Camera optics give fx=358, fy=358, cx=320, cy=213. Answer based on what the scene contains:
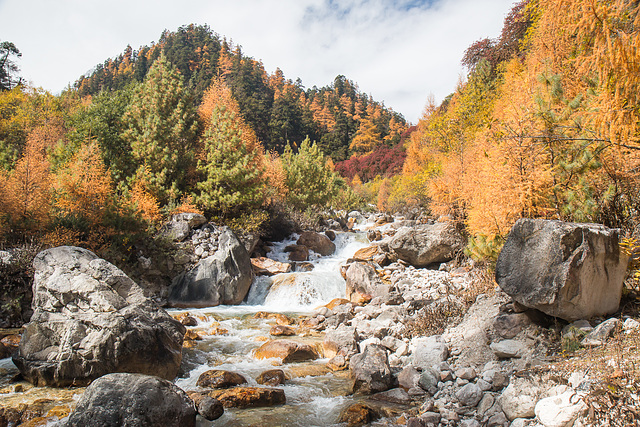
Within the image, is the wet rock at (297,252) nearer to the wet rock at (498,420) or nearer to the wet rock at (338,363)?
the wet rock at (338,363)

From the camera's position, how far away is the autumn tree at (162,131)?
1627 centimetres

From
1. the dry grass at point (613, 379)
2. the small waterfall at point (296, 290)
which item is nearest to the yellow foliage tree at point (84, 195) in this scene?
the small waterfall at point (296, 290)

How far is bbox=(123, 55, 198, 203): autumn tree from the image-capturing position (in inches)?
640

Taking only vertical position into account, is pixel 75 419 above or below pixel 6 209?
below

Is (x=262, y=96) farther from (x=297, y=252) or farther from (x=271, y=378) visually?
(x=271, y=378)

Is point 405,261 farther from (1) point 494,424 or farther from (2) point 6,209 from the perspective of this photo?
Answer: (2) point 6,209

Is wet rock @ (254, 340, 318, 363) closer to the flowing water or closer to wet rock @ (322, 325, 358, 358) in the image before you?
the flowing water

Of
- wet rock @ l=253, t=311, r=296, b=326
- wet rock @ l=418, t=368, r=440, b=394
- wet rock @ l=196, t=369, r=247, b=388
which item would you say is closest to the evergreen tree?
wet rock @ l=253, t=311, r=296, b=326

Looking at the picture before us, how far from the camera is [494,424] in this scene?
4.52m

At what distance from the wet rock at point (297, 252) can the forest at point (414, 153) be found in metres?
2.37

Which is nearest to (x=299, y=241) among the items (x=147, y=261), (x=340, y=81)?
(x=147, y=261)

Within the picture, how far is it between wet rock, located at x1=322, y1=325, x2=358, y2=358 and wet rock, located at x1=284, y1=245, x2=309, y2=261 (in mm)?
Answer: 10085

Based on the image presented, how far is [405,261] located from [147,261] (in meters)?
10.3

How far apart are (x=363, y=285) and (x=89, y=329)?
872 centimetres
